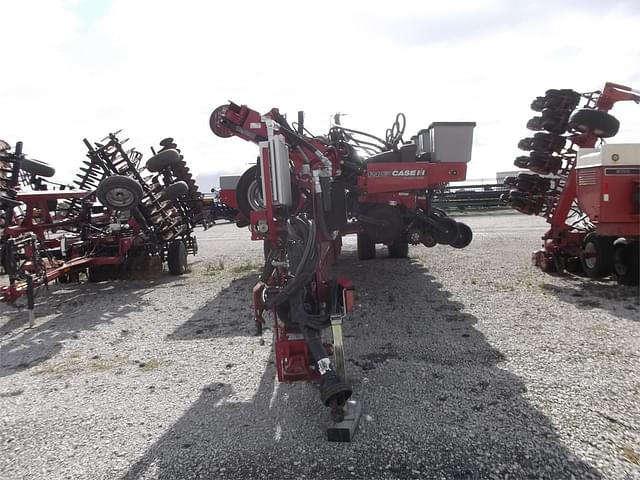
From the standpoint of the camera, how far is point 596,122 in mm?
7082

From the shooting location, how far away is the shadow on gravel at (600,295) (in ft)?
18.4

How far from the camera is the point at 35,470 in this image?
9.61 ft

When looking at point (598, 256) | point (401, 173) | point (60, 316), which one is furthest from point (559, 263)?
point (60, 316)

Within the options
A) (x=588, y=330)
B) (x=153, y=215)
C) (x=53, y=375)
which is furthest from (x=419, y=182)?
(x=153, y=215)

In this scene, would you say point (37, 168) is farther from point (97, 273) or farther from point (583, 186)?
point (583, 186)

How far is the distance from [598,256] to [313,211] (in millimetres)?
4999

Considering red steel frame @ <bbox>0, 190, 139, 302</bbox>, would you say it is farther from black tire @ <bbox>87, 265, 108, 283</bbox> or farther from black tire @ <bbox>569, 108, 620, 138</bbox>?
black tire @ <bbox>569, 108, 620, 138</bbox>

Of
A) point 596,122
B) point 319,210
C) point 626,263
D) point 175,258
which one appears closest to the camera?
point 319,210

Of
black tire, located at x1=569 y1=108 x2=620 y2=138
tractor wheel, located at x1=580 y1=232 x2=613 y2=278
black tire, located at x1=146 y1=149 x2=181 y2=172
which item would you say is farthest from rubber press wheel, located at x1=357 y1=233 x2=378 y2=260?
black tire, located at x1=569 y1=108 x2=620 y2=138

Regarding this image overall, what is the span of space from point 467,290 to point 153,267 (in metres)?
5.97

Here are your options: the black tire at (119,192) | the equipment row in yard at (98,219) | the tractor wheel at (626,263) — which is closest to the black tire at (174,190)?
the equipment row in yard at (98,219)

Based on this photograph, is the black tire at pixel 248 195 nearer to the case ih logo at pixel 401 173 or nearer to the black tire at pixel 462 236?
the case ih logo at pixel 401 173

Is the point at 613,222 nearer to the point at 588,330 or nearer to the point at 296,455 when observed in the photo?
the point at 588,330

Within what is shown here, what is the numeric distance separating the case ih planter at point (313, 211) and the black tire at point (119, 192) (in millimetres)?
3361
